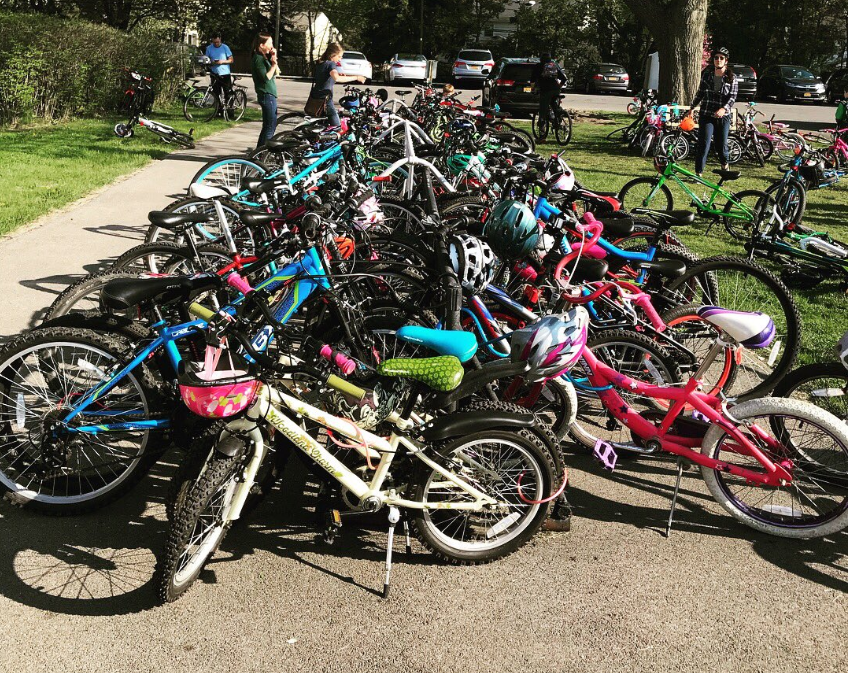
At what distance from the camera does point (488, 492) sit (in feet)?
10.9

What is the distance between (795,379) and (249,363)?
8.98 ft

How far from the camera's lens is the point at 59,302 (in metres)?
4.42

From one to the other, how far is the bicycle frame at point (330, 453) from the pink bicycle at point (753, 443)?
1027 mm

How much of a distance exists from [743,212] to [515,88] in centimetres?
1380

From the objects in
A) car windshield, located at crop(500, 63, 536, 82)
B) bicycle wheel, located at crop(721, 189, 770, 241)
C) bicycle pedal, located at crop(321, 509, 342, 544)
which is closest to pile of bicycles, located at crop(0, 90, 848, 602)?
bicycle pedal, located at crop(321, 509, 342, 544)

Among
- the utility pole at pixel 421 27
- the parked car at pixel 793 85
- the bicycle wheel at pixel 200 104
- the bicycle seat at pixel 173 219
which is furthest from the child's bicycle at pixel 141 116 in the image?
the utility pole at pixel 421 27

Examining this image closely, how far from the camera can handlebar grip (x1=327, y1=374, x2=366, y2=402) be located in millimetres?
3023

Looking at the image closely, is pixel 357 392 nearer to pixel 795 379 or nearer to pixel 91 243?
pixel 795 379

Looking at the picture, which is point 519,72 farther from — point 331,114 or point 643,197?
point 643,197

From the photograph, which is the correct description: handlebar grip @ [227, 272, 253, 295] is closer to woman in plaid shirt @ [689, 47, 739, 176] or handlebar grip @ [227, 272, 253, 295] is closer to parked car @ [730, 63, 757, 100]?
woman in plaid shirt @ [689, 47, 739, 176]

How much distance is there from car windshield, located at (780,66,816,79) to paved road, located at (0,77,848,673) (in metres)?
31.1

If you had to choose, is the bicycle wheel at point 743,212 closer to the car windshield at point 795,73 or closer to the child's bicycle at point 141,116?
the child's bicycle at point 141,116

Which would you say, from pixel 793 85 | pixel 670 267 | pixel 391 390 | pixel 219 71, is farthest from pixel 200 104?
pixel 793 85

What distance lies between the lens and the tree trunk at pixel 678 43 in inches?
647
